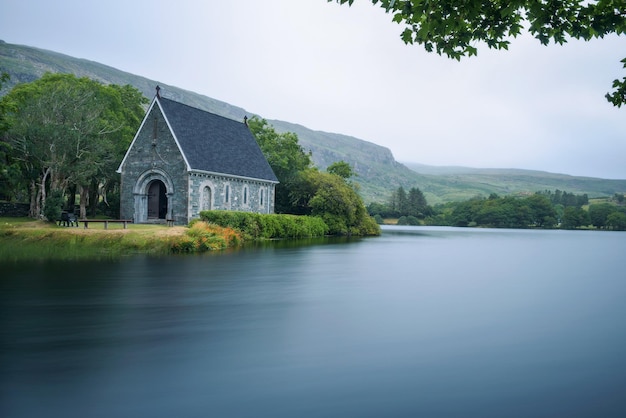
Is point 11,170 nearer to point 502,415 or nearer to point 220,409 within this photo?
point 220,409

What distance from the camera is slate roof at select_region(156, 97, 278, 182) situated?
129ft

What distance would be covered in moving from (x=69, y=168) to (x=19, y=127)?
472 cm

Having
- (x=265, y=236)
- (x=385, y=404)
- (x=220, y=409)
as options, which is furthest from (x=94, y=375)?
(x=265, y=236)

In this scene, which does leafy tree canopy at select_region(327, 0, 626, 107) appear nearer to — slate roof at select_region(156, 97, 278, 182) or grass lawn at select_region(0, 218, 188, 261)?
grass lawn at select_region(0, 218, 188, 261)

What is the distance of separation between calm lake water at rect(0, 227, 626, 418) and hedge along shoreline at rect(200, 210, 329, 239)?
637 inches

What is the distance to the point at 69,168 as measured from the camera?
3747 cm

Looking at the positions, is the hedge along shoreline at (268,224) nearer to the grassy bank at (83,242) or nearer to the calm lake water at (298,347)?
the grassy bank at (83,242)

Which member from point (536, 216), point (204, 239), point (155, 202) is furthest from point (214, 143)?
point (536, 216)

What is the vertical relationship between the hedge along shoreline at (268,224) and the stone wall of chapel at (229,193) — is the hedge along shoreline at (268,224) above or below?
below

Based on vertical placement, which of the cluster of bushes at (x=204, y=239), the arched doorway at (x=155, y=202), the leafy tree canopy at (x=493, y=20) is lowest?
the cluster of bushes at (x=204, y=239)

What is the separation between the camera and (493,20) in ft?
31.9

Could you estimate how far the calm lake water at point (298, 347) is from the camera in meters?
Result: 6.54

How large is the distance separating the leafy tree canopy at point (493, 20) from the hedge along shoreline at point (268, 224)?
27.4 m

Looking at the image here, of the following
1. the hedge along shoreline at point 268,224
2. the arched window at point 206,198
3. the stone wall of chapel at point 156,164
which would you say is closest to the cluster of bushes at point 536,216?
the hedge along shoreline at point 268,224
